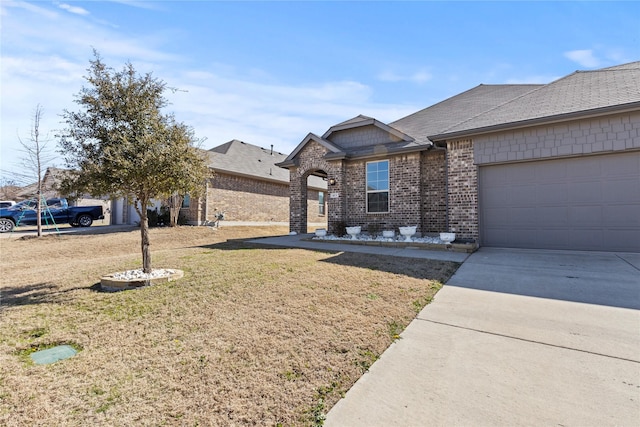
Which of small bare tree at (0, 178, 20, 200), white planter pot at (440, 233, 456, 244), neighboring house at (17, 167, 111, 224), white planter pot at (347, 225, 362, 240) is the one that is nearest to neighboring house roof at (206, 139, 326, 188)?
neighboring house at (17, 167, 111, 224)

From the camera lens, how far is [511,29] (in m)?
8.54

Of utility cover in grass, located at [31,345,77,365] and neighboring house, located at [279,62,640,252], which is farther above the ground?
neighboring house, located at [279,62,640,252]

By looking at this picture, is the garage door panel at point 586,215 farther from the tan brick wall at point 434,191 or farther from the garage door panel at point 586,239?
the tan brick wall at point 434,191

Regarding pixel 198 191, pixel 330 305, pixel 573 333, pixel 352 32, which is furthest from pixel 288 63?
pixel 573 333

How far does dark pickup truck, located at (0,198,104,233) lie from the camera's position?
14.8 m

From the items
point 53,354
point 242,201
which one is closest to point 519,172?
point 53,354

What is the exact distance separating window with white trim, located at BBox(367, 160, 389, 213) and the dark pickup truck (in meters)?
14.9

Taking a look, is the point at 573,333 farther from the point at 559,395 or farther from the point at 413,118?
the point at 413,118

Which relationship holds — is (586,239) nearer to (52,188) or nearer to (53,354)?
(53,354)

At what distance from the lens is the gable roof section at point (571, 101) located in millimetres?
7191

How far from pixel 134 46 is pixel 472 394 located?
26.2 ft

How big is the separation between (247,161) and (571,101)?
16.5 metres

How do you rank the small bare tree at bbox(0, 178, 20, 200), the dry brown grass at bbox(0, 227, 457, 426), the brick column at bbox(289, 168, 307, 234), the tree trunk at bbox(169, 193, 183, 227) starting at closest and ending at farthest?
the dry brown grass at bbox(0, 227, 457, 426) < the brick column at bbox(289, 168, 307, 234) < the tree trunk at bbox(169, 193, 183, 227) < the small bare tree at bbox(0, 178, 20, 200)

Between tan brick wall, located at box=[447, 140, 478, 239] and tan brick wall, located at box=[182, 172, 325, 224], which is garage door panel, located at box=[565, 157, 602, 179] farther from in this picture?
A: tan brick wall, located at box=[182, 172, 325, 224]
